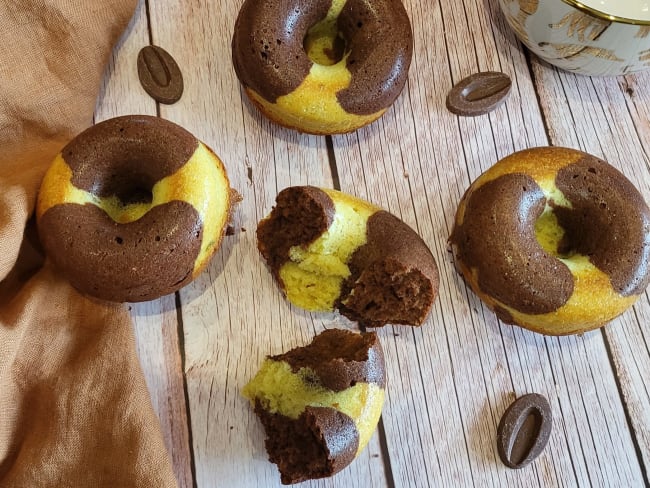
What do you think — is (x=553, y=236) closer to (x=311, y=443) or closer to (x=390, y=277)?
(x=390, y=277)

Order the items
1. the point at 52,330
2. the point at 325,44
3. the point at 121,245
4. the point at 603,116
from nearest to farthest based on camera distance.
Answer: the point at 121,245, the point at 52,330, the point at 325,44, the point at 603,116

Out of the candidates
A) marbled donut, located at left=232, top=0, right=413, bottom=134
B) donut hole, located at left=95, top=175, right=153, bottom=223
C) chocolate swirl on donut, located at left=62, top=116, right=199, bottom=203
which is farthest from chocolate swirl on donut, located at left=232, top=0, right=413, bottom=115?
donut hole, located at left=95, top=175, right=153, bottom=223

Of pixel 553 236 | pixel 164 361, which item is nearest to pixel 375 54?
pixel 553 236

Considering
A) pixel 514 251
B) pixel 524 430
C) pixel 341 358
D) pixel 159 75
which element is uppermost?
pixel 514 251

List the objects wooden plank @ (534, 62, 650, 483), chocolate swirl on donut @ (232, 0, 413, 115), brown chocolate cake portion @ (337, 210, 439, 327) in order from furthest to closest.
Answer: wooden plank @ (534, 62, 650, 483)
chocolate swirl on donut @ (232, 0, 413, 115)
brown chocolate cake portion @ (337, 210, 439, 327)

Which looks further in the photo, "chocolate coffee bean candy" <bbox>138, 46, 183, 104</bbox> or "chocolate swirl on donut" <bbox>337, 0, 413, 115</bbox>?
"chocolate coffee bean candy" <bbox>138, 46, 183, 104</bbox>

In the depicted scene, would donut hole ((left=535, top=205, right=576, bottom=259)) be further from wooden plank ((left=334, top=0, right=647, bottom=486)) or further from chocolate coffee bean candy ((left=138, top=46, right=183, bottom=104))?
chocolate coffee bean candy ((left=138, top=46, right=183, bottom=104))

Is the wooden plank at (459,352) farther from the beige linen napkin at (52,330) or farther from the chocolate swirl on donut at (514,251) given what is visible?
the beige linen napkin at (52,330)
